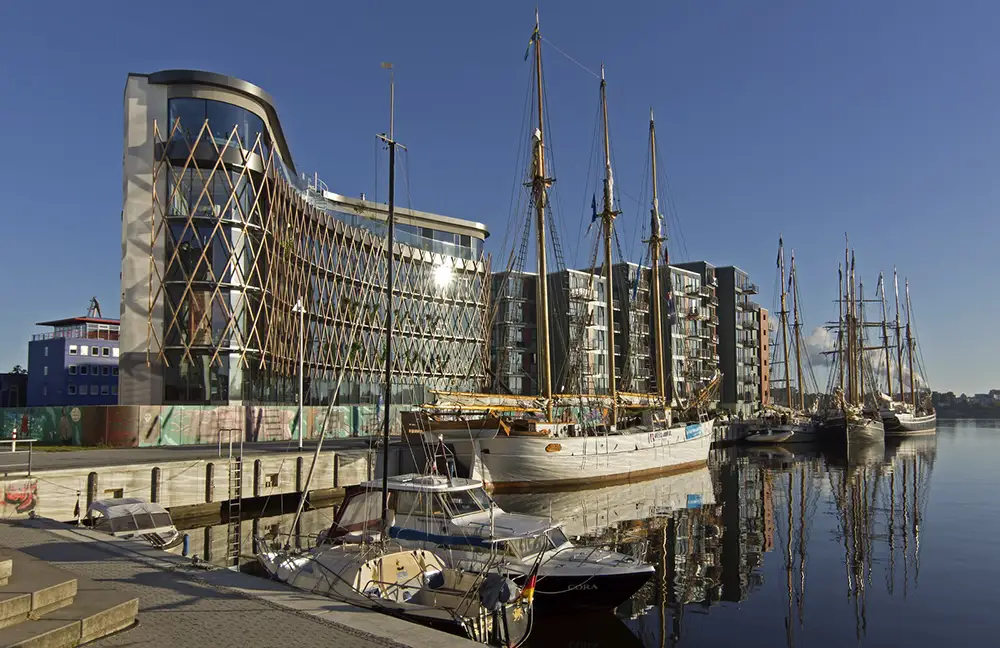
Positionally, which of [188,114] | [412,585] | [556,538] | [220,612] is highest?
[188,114]

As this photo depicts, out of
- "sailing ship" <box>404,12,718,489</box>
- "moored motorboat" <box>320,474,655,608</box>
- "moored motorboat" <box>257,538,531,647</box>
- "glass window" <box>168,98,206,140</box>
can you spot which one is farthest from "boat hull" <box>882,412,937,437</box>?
"moored motorboat" <box>257,538,531,647</box>

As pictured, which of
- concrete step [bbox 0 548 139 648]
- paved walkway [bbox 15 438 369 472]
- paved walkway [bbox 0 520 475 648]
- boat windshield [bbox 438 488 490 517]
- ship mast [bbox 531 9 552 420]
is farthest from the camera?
ship mast [bbox 531 9 552 420]

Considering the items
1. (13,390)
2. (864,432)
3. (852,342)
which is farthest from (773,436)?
(13,390)

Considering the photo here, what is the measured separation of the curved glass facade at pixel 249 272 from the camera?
52.0 metres

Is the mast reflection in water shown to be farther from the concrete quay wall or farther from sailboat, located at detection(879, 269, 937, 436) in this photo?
sailboat, located at detection(879, 269, 937, 436)

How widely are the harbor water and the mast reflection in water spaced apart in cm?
6

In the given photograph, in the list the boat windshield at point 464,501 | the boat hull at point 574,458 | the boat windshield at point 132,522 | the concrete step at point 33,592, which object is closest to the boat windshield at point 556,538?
the boat windshield at point 464,501

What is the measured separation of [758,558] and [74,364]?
3274 inches

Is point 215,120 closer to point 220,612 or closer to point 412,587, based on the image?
point 412,587

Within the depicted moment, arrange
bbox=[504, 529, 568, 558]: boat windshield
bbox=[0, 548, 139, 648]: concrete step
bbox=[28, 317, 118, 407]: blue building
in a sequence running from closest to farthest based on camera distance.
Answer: bbox=[0, 548, 139, 648]: concrete step → bbox=[504, 529, 568, 558]: boat windshield → bbox=[28, 317, 118, 407]: blue building

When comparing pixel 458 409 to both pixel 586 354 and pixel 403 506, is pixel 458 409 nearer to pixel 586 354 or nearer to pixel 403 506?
pixel 403 506

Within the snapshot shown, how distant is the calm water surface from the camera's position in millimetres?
17984

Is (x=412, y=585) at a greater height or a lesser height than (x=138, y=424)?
lesser

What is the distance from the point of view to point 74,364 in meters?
86.1
